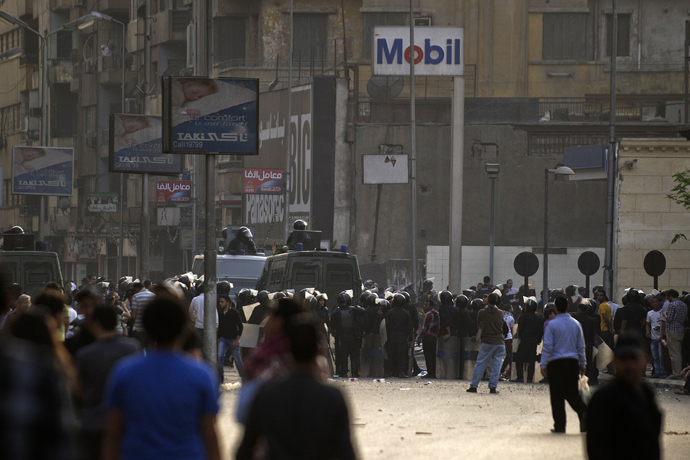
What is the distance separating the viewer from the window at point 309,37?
56.4 metres

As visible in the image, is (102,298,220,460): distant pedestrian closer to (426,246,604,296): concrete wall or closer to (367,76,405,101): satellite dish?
(426,246,604,296): concrete wall

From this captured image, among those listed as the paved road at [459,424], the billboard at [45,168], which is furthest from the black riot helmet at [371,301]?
the billboard at [45,168]

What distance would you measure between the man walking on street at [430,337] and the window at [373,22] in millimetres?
34195

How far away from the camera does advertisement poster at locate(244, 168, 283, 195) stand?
45.2 metres

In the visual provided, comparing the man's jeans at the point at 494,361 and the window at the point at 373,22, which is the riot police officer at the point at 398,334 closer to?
the man's jeans at the point at 494,361

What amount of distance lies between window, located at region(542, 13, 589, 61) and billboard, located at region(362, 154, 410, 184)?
16.8 meters

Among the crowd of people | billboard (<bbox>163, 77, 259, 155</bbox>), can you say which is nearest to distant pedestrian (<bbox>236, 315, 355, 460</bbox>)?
the crowd of people

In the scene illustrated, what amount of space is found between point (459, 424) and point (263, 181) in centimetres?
3191

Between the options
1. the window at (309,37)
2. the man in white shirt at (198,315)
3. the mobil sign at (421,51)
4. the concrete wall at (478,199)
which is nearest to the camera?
the man in white shirt at (198,315)

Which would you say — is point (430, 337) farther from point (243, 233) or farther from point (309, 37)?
point (309, 37)

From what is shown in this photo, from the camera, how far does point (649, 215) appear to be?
115 feet

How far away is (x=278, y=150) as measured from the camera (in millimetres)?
51594

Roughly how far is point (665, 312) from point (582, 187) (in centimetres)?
2502

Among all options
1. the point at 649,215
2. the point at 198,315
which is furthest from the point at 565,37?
the point at 198,315
